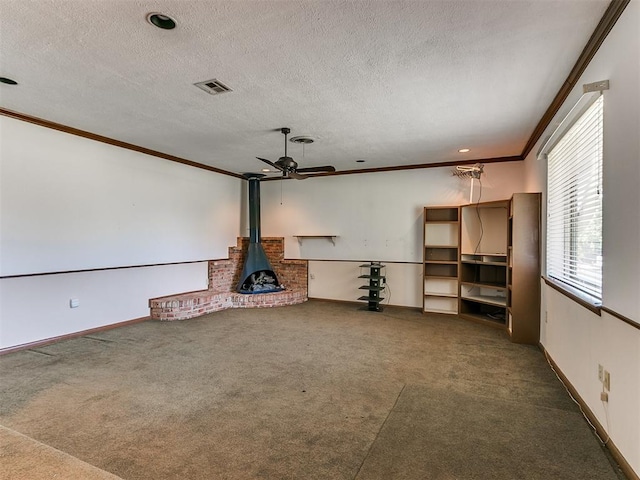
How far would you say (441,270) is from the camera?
605cm

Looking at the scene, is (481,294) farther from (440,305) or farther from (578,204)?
(578,204)

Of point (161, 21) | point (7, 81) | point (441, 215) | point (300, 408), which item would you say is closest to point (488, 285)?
point (441, 215)

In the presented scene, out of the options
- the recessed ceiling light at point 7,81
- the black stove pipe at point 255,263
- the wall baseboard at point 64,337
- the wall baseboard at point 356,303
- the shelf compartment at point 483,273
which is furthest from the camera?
the black stove pipe at point 255,263

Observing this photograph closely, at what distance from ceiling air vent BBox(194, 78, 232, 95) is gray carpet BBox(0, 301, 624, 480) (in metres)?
2.56

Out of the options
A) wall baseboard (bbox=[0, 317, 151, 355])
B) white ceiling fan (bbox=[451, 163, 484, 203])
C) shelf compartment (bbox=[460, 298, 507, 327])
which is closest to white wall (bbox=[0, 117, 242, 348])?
wall baseboard (bbox=[0, 317, 151, 355])

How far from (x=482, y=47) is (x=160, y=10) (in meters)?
2.09

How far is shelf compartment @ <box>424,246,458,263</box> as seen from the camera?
19.6 ft

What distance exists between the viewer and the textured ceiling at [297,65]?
2066 millimetres

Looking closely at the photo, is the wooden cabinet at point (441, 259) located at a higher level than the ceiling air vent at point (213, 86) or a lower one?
lower

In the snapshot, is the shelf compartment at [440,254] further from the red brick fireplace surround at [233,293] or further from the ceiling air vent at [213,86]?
the ceiling air vent at [213,86]

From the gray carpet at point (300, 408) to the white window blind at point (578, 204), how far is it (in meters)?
0.97

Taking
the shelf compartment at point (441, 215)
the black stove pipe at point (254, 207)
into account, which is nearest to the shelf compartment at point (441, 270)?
the shelf compartment at point (441, 215)

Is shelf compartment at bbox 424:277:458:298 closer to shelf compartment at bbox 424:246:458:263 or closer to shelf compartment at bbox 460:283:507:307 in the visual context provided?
shelf compartment at bbox 460:283:507:307

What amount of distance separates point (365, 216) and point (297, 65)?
417 cm
